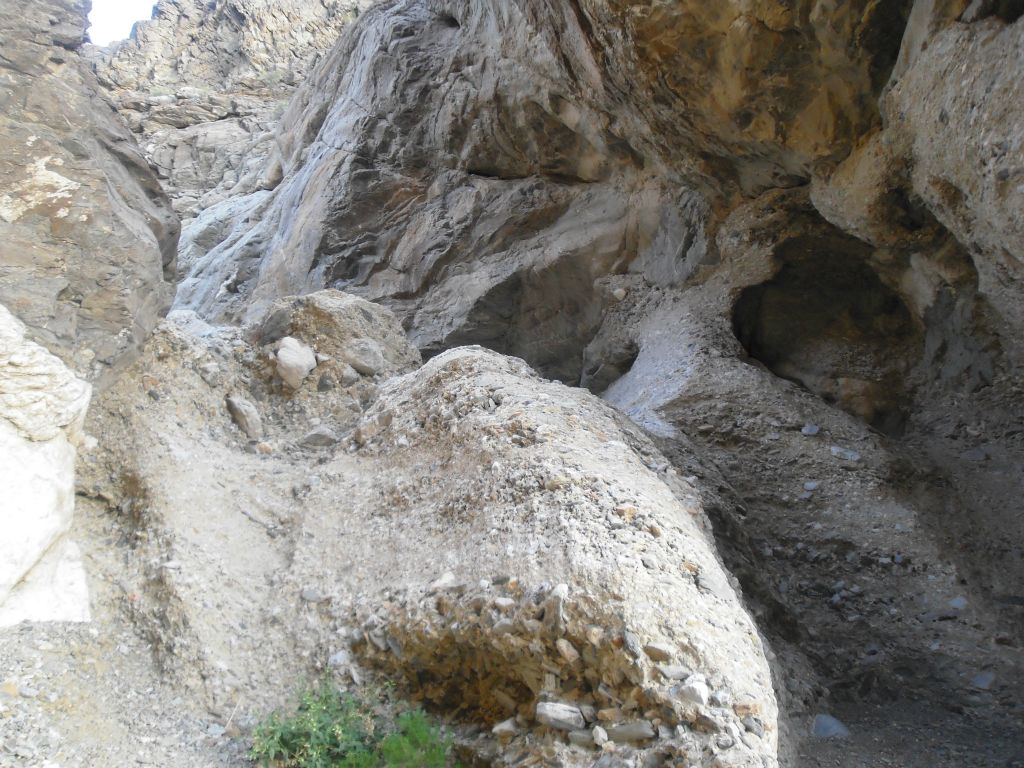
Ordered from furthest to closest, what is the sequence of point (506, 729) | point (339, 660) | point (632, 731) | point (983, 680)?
1. point (983, 680)
2. point (339, 660)
3. point (506, 729)
4. point (632, 731)

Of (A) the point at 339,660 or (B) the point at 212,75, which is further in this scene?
(B) the point at 212,75

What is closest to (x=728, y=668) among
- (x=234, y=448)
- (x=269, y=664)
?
(x=269, y=664)

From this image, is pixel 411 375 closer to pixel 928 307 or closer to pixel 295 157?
pixel 928 307

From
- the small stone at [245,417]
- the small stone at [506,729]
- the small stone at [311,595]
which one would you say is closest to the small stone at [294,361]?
the small stone at [245,417]

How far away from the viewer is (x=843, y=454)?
5.09 meters

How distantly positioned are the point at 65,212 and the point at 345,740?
2.59 m

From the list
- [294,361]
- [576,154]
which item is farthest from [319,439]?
[576,154]

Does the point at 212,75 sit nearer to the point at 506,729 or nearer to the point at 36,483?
the point at 36,483

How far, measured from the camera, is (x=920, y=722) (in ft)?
12.5

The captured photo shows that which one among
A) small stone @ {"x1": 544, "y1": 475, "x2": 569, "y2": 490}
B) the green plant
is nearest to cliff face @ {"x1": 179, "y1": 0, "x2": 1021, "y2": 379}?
small stone @ {"x1": 544, "y1": 475, "x2": 569, "y2": 490}

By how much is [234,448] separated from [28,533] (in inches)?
53.1

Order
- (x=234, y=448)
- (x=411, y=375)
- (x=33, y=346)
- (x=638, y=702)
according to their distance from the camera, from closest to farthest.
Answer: (x=638, y=702) < (x=33, y=346) < (x=234, y=448) < (x=411, y=375)

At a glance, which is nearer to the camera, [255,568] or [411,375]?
[255,568]

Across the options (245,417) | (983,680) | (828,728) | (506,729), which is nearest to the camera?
(506,729)
